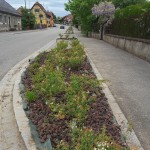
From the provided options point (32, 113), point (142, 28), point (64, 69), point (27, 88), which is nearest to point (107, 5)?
point (142, 28)

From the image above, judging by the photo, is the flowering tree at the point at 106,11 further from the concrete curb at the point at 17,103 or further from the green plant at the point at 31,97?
the green plant at the point at 31,97

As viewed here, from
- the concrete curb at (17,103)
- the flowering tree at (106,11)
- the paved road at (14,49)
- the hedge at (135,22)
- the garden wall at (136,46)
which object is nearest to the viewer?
the concrete curb at (17,103)

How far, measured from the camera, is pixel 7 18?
182ft

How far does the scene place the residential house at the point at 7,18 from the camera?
5150cm

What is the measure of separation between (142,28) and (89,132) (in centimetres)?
1099

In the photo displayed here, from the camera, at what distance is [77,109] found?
4520 mm

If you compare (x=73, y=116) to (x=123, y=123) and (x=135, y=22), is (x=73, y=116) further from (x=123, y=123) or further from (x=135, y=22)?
(x=135, y=22)

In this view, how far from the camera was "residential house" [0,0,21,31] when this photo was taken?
5150cm

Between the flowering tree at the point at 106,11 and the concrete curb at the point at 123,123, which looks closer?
the concrete curb at the point at 123,123

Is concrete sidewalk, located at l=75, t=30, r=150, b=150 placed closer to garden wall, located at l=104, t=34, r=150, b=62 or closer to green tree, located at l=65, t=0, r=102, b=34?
garden wall, located at l=104, t=34, r=150, b=62

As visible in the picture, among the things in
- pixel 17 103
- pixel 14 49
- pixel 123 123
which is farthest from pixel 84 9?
pixel 123 123

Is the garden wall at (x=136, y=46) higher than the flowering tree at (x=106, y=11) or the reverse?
the reverse

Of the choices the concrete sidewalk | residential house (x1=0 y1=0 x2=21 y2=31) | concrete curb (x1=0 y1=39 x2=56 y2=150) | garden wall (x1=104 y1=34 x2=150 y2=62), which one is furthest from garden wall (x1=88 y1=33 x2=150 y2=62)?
residential house (x1=0 y1=0 x2=21 y2=31)

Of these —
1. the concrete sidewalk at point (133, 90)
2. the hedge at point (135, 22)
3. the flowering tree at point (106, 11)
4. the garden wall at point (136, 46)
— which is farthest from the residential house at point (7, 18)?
the concrete sidewalk at point (133, 90)
